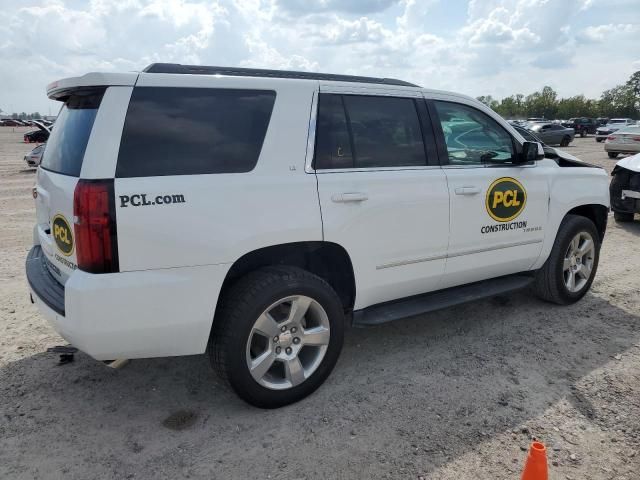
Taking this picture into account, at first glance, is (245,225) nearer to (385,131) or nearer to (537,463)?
(385,131)

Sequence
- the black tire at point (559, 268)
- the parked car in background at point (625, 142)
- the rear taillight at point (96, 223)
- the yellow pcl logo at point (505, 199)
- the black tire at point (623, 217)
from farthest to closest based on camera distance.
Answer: the parked car in background at point (625, 142) → the black tire at point (623, 217) → the black tire at point (559, 268) → the yellow pcl logo at point (505, 199) → the rear taillight at point (96, 223)

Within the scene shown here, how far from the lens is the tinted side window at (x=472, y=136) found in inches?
155

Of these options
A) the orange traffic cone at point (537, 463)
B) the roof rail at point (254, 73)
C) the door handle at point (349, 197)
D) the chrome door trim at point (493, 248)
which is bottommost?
the orange traffic cone at point (537, 463)

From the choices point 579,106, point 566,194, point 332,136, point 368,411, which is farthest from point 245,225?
point 579,106

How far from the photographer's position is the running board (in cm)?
357

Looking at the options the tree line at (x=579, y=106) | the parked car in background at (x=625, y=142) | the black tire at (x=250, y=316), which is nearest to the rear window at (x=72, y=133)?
the black tire at (x=250, y=316)

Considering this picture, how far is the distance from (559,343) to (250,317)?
266 centimetres

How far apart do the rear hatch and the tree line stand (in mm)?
94466

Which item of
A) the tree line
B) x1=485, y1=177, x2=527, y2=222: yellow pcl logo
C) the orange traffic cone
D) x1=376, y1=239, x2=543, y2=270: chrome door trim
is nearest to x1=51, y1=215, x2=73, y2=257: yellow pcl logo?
x1=376, y1=239, x2=543, y2=270: chrome door trim

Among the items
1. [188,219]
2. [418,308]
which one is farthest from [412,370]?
[188,219]

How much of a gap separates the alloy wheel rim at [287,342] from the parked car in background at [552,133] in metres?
31.5

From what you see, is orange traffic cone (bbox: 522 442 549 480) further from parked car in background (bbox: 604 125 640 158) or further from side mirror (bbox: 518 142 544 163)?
parked car in background (bbox: 604 125 640 158)

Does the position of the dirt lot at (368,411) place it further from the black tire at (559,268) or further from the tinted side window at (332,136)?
the tinted side window at (332,136)

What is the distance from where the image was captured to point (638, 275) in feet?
19.2
